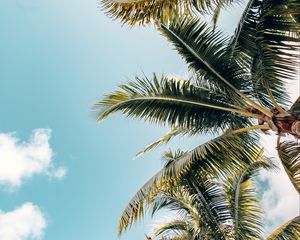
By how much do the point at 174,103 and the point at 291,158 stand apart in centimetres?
283

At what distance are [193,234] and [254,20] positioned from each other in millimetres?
5787

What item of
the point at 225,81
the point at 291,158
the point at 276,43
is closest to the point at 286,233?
the point at 291,158

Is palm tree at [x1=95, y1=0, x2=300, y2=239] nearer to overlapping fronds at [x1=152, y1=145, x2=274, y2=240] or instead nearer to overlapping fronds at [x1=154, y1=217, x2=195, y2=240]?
overlapping fronds at [x1=152, y1=145, x2=274, y2=240]

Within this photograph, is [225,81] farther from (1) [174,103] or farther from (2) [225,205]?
(2) [225,205]

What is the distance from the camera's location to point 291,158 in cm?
621

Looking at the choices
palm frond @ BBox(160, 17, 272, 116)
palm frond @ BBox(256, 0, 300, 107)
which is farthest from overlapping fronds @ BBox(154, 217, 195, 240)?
palm frond @ BBox(256, 0, 300, 107)

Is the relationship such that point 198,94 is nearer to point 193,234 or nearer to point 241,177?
point 241,177

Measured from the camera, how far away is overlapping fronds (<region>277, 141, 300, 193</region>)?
5.92 meters

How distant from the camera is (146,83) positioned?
8234 millimetres

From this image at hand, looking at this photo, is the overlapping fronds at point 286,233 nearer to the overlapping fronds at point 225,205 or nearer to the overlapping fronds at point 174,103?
the overlapping fronds at point 225,205

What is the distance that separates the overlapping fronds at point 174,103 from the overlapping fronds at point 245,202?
6.10 feet

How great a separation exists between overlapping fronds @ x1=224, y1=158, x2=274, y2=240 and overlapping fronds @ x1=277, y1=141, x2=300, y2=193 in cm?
311

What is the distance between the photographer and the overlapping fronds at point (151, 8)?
648 centimetres

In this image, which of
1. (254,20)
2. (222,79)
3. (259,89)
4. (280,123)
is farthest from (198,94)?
(280,123)
